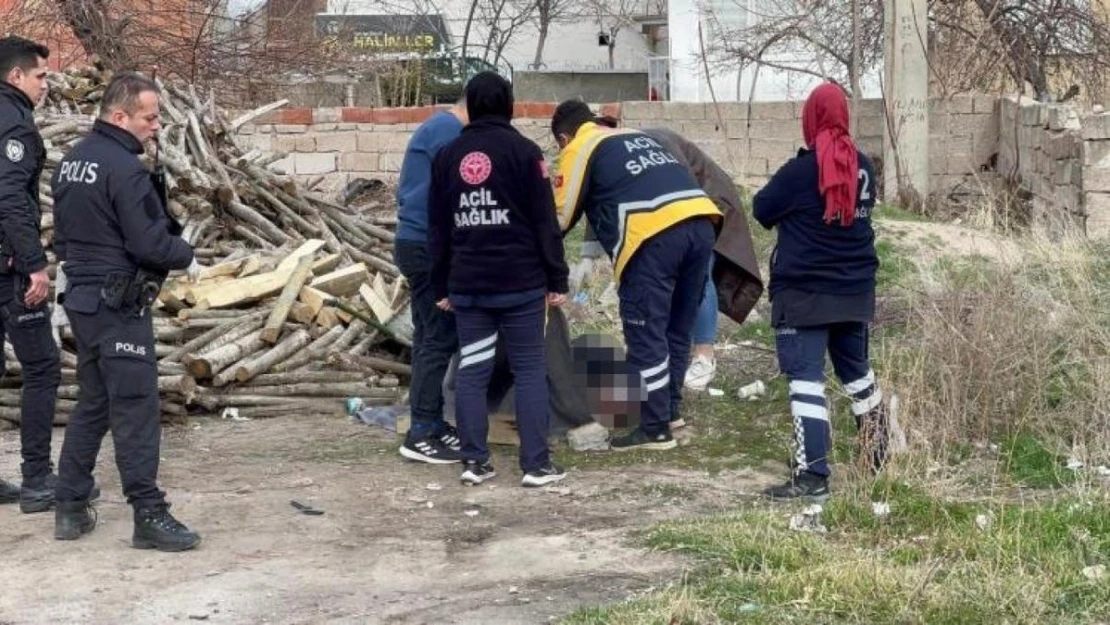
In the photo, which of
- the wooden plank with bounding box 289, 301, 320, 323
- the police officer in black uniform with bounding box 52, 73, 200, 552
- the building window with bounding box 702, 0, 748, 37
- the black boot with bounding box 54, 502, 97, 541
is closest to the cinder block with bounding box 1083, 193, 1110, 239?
the wooden plank with bounding box 289, 301, 320, 323

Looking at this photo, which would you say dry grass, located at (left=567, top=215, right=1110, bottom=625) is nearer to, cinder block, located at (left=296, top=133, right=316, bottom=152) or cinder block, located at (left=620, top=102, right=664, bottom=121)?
cinder block, located at (left=620, top=102, right=664, bottom=121)

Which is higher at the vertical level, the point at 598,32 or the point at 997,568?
the point at 598,32

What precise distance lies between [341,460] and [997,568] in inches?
136

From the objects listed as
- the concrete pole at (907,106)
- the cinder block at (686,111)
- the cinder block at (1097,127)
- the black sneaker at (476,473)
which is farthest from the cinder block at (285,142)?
the black sneaker at (476,473)

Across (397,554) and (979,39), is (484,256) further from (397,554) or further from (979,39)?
(979,39)

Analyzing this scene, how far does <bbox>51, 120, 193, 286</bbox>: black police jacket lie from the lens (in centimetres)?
566

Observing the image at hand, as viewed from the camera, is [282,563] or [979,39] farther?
[979,39]

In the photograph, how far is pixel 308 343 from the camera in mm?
9055

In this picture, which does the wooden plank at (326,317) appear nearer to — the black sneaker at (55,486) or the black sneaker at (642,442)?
the black sneaker at (642,442)

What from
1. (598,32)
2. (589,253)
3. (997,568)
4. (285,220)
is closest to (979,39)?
(285,220)

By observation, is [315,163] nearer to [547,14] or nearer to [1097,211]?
[1097,211]

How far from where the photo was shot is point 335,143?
57.4 feet

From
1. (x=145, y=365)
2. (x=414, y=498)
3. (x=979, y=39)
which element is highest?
(x=979, y=39)

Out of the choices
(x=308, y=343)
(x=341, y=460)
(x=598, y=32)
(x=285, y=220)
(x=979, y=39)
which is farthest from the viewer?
(x=598, y=32)
